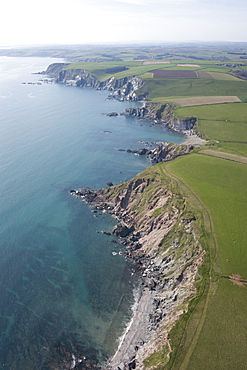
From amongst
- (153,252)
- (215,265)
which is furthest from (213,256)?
(153,252)

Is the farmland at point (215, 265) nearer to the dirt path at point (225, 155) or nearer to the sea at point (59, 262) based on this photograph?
the dirt path at point (225, 155)

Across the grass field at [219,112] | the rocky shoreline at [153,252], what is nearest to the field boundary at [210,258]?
the rocky shoreline at [153,252]

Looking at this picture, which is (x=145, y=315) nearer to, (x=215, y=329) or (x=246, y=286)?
(x=215, y=329)

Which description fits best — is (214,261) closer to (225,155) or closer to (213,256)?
(213,256)

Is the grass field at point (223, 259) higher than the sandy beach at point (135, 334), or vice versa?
the grass field at point (223, 259)

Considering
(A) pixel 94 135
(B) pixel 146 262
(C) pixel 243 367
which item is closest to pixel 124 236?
(B) pixel 146 262

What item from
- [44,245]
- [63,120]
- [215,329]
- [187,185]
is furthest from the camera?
[63,120]

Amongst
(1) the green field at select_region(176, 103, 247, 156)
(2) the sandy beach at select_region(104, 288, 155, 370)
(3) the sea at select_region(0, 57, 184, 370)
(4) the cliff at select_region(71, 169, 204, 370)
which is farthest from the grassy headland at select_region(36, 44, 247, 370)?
(3) the sea at select_region(0, 57, 184, 370)
